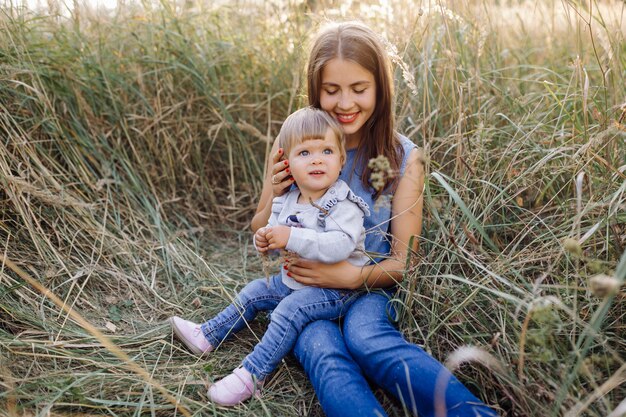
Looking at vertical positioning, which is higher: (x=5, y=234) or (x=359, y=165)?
(x=359, y=165)

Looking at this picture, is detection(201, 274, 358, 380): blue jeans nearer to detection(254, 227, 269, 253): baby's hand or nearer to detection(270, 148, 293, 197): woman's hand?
detection(254, 227, 269, 253): baby's hand

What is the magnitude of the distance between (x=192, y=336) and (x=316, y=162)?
2.49ft


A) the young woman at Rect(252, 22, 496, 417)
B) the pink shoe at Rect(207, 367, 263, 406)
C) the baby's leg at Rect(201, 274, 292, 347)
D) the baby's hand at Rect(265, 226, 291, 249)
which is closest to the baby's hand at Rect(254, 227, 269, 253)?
the baby's hand at Rect(265, 226, 291, 249)

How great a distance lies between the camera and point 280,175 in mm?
1952

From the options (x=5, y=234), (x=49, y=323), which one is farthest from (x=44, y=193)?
(x=49, y=323)

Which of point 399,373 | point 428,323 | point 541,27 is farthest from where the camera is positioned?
point 541,27

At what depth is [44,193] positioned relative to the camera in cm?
224

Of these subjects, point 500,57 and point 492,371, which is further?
point 500,57

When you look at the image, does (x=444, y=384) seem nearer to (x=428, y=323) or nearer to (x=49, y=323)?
(x=428, y=323)

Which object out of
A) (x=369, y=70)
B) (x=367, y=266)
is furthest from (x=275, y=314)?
(x=369, y=70)

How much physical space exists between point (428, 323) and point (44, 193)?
1.56 meters

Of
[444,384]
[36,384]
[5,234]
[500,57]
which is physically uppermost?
[500,57]

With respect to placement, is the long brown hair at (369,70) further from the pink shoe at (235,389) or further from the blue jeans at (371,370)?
the pink shoe at (235,389)

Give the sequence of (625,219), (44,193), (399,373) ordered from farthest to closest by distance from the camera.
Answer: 1. (44,193)
2. (625,219)
3. (399,373)
